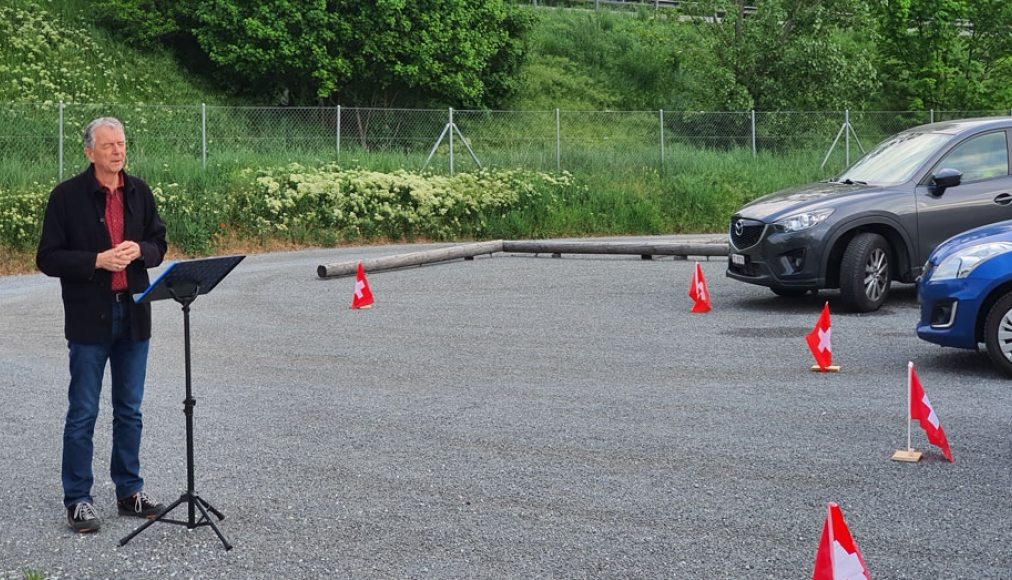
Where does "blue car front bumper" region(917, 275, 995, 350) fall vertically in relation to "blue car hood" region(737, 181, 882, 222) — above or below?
below

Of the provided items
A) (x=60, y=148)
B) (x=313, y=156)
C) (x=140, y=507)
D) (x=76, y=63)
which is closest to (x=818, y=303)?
(x=140, y=507)

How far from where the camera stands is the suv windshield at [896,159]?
13.9 m

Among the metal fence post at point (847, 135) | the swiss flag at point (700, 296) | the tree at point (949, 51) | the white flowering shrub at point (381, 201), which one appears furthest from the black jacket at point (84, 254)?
the tree at point (949, 51)

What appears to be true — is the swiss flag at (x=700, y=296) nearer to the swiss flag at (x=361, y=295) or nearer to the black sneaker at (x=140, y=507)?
the swiss flag at (x=361, y=295)

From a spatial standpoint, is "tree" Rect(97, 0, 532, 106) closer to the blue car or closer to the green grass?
the green grass

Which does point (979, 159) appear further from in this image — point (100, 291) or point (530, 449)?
point (100, 291)

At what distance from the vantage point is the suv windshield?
45.6 feet

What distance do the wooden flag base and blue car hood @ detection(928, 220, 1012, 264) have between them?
337cm

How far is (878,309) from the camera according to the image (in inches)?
540

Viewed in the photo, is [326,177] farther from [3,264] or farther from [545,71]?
[545,71]

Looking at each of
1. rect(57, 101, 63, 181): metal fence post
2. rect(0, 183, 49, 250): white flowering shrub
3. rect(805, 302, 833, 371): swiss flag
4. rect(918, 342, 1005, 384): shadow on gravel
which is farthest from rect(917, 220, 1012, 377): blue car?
rect(57, 101, 63, 181): metal fence post

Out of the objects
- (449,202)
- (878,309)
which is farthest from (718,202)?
(878,309)

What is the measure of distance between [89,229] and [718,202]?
22.8 m

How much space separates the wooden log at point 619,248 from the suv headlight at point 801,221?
5486 millimetres
